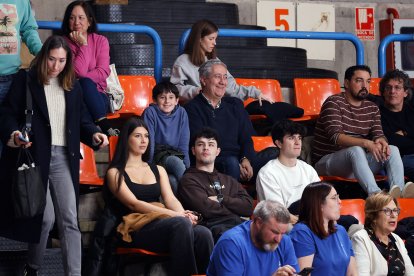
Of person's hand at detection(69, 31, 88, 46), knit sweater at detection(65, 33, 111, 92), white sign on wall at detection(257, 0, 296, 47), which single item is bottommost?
knit sweater at detection(65, 33, 111, 92)

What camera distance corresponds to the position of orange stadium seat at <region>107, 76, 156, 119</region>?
29.8 ft

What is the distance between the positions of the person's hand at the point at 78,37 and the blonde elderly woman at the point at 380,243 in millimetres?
2303

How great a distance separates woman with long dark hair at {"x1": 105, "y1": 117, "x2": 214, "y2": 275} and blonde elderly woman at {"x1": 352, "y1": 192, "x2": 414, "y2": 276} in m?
0.96

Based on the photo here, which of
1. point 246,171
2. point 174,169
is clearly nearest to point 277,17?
point 246,171

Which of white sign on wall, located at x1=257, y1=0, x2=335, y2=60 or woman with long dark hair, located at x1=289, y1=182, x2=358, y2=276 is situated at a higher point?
white sign on wall, located at x1=257, y1=0, x2=335, y2=60

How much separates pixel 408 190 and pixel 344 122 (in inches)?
31.5

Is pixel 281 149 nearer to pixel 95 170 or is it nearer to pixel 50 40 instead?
pixel 95 170

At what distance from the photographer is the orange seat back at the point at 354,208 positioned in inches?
317

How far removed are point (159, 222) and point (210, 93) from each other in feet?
5.29

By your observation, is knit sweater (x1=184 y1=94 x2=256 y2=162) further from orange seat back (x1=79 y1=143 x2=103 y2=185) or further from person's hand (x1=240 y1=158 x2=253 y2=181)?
orange seat back (x1=79 y1=143 x2=103 y2=185)

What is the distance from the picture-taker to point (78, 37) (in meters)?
8.06

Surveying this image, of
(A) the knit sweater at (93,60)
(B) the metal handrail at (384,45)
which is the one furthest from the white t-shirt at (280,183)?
(B) the metal handrail at (384,45)

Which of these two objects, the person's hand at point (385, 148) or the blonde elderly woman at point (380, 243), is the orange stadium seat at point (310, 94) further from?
the blonde elderly woman at point (380, 243)

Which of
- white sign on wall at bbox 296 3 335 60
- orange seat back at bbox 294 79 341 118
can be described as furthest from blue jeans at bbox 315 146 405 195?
white sign on wall at bbox 296 3 335 60
